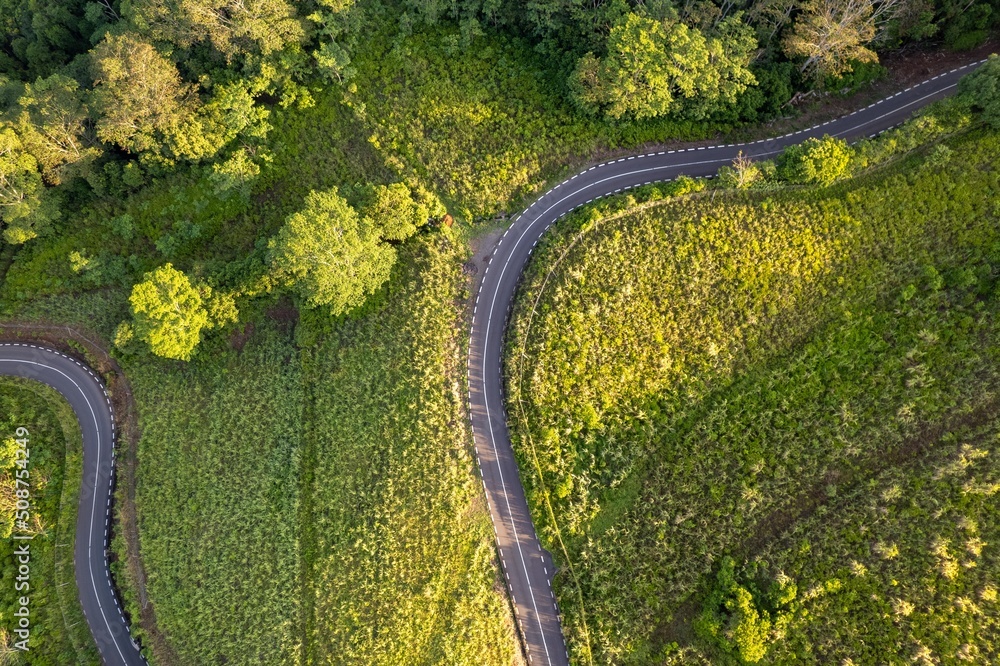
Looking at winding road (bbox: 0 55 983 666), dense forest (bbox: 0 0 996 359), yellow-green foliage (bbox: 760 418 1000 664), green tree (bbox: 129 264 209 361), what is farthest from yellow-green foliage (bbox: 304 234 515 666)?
yellow-green foliage (bbox: 760 418 1000 664)

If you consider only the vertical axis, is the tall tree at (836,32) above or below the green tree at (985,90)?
above

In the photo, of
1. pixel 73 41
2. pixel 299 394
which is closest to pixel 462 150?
pixel 299 394

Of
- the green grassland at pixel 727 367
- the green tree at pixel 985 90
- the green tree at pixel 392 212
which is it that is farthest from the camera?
the green tree at pixel 392 212

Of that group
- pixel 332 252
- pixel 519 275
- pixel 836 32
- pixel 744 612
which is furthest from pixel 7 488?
pixel 836 32

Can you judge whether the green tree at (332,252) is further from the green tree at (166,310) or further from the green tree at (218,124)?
the green tree at (218,124)

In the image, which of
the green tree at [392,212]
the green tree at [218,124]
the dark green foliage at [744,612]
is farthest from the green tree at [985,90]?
the green tree at [218,124]

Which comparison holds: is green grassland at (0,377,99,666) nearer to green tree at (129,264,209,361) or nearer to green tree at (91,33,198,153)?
green tree at (129,264,209,361)
